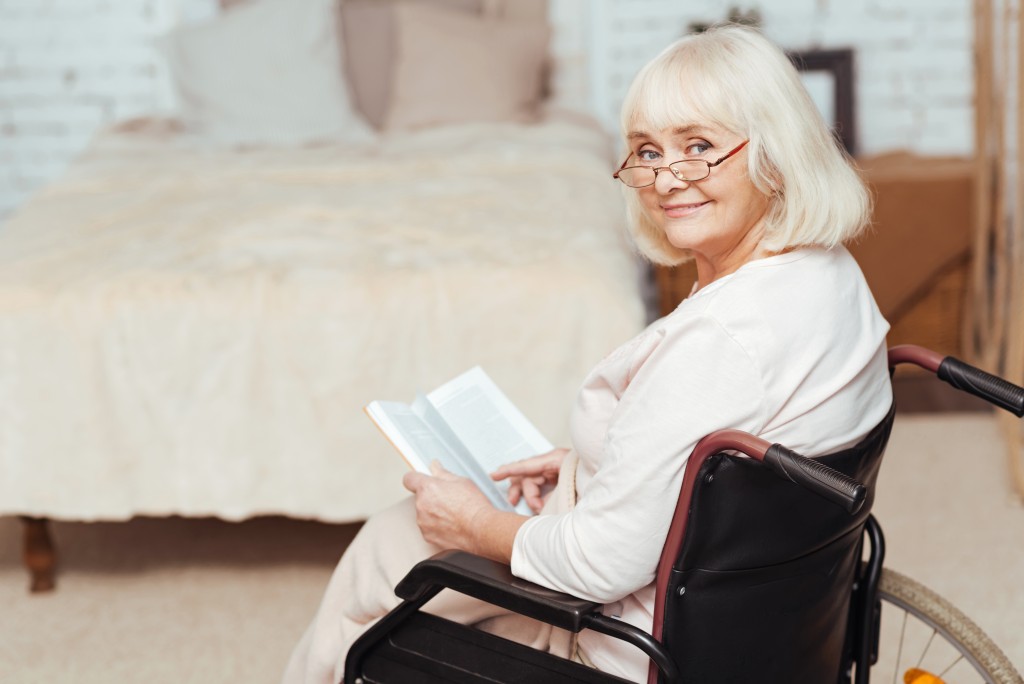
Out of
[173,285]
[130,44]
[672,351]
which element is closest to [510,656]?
[672,351]

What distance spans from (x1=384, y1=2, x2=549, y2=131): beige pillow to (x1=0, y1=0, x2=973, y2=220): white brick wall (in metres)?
0.43

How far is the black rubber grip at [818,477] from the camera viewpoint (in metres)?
0.99

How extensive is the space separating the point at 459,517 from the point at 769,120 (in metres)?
0.56

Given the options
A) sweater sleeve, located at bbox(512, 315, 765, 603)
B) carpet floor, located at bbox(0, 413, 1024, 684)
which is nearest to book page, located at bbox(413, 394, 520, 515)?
sweater sleeve, located at bbox(512, 315, 765, 603)

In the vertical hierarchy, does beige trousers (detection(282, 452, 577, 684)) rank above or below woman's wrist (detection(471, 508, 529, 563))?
below

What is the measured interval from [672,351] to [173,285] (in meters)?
1.48

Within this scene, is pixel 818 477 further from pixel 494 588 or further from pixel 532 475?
pixel 532 475

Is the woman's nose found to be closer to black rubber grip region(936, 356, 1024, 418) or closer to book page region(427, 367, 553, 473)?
black rubber grip region(936, 356, 1024, 418)

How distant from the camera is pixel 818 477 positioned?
1.01 meters

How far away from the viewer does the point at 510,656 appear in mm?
1314

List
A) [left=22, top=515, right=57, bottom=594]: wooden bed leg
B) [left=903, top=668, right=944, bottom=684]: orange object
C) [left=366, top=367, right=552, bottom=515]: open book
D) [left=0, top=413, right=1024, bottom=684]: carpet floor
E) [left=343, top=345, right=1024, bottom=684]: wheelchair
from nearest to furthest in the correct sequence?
[left=343, top=345, right=1024, bottom=684]: wheelchair → [left=903, top=668, right=944, bottom=684]: orange object → [left=366, top=367, right=552, bottom=515]: open book → [left=0, top=413, right=1024, bottom=684]: carpet floor → [left=22, top=515, right=57, bottom=594]: wooden bed leg

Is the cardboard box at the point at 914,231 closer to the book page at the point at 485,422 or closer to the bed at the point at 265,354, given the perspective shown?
the bed at the point at 265,354

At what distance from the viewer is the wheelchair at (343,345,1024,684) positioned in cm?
112

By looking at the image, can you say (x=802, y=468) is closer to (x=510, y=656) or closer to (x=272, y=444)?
(x=510, y=656)
